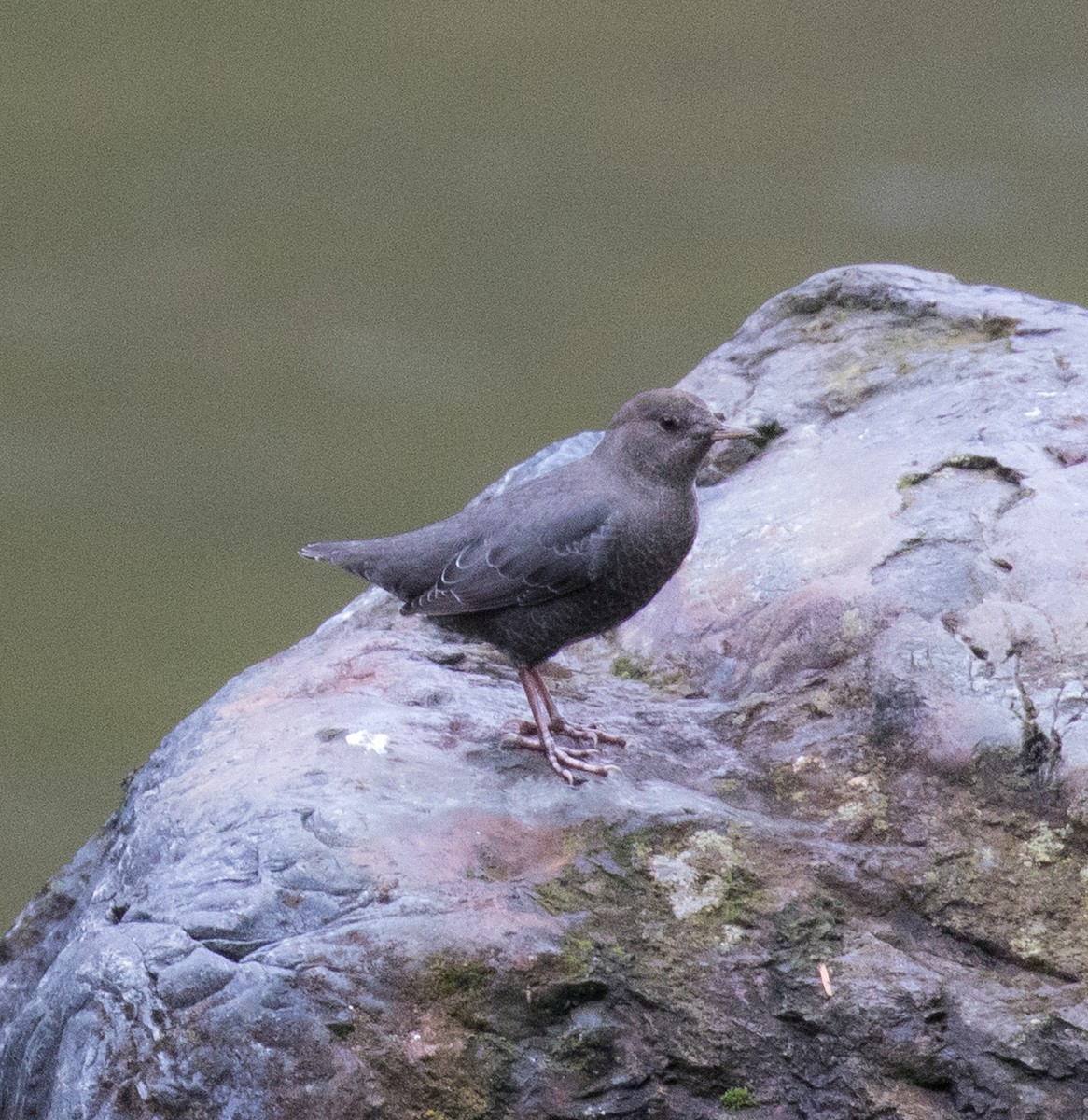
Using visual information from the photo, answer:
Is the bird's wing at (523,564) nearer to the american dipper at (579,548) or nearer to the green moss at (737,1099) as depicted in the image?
the american dipper at (579,548)

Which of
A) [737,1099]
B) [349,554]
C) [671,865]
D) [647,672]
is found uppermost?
[349,554]

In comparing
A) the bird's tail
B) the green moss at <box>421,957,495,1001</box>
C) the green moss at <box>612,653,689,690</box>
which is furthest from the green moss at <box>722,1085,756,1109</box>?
the bird's tail

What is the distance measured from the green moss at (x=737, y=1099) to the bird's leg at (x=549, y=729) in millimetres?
838

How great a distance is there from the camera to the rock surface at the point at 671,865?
3.23 meters

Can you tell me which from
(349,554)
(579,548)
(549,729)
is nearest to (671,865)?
(549,729)

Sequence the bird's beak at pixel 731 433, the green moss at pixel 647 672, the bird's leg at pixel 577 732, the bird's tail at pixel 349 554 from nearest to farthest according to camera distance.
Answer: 1. the bird's leg at pixel 577 732
2. the bird's beak at pixel 731 433
3. the green moss at pixel 647 672
4. the bird's tail at pixel 349 554

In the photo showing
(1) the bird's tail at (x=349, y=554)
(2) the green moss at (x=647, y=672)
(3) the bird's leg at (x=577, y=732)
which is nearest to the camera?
(3) the bird's leg at (x=577, y=732)

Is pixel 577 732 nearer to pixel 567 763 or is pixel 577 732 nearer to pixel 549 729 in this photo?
pixel 549 729

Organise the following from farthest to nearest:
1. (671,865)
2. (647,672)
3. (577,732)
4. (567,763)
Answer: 1. (647,672)
2. (577,732)
3. (567,763)
4. (671,865)

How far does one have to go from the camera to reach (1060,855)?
11.6 feet

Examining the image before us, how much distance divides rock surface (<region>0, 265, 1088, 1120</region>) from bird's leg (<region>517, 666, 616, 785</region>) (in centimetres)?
5

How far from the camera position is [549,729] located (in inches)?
161

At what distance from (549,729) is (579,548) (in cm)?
47

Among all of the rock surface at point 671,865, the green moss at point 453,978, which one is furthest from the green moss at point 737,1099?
the green moss at point 453,978
